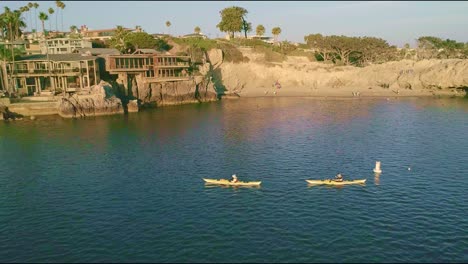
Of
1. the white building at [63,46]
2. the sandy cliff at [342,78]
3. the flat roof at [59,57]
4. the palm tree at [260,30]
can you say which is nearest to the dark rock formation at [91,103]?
the flat roof at [59,57]

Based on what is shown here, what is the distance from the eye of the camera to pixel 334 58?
15450 cm

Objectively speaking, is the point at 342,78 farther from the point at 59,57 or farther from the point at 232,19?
the point at 59,57

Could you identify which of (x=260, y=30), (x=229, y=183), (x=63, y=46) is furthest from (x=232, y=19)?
(x=229, y=183)

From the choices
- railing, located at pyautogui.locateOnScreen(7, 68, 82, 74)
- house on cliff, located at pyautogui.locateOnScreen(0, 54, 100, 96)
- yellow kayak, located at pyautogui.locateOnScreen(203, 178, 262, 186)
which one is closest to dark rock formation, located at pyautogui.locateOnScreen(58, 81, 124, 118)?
house on cliff, located at pyautogui.locateOnScreen(0, 54, 100, 96)

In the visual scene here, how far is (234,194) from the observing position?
41688 millimetres

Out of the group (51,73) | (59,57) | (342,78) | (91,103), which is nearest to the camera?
(91,103)

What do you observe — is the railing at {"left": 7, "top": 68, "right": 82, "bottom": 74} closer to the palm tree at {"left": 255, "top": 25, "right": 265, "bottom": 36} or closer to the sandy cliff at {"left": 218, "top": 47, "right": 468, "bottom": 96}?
the sandy cliff at {"left": 218, "top": 47, "right": 468, "bottom": 96}

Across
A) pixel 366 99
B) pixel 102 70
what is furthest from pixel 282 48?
pixel 102 70

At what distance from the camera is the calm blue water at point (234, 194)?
3019 cm

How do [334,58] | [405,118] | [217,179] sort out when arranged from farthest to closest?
[334,58] < [405,118] < [217,179]

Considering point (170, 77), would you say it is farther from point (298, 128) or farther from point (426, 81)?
point (426, 81)

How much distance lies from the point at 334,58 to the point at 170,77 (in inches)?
3017

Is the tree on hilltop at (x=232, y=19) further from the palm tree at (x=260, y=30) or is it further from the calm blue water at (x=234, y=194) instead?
the calm blue water at (x=234, y=194)

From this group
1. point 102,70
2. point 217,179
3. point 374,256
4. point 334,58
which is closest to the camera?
point 374,256
